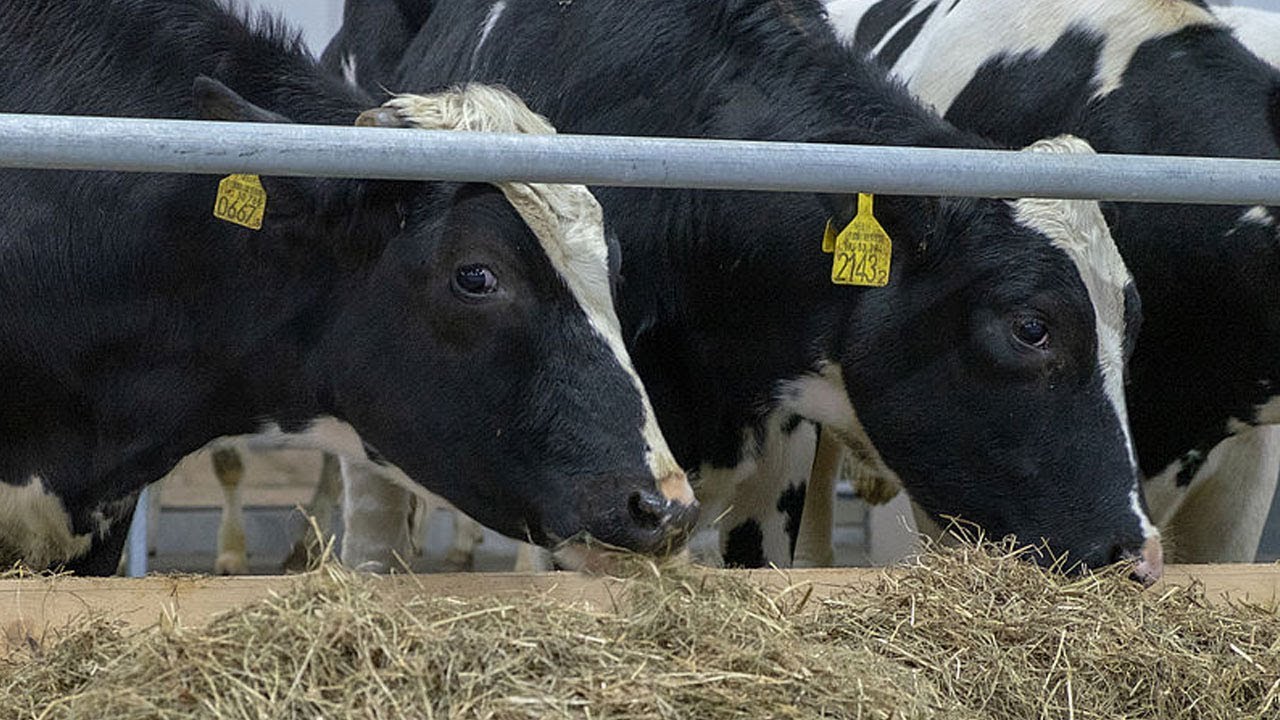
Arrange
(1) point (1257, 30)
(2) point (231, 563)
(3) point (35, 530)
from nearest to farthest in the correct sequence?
(3) point (35, 530)
(1) point (1257, 30)
(2) point (231, 563)

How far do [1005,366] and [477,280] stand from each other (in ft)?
3.79

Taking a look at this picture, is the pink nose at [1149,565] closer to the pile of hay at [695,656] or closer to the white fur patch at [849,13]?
the pile of hay at [695,656]

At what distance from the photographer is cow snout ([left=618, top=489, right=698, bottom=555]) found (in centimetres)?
297

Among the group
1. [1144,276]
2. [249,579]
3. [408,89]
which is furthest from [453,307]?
[1144,276]

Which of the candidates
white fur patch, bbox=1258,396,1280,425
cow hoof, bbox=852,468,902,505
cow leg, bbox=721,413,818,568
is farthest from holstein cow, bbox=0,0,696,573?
cow hoof, bbox=852,468,902,505

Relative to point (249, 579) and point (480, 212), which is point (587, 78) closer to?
point (480, 212)

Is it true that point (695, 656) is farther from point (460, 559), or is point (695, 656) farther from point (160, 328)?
point (460, 559)

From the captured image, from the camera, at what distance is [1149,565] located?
3387 millimetres

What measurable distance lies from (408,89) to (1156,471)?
221cm

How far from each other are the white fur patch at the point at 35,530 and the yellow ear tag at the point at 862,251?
158 cm

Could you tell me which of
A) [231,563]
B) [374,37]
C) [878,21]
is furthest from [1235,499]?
[231,563]

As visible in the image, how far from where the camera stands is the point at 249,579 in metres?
2.79

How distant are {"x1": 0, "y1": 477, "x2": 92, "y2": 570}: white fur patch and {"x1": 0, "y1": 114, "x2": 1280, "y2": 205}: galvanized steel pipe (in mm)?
1168

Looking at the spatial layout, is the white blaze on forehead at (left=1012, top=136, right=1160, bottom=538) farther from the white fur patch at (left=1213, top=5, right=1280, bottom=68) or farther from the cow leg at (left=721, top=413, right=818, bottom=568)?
the white fur patch at (left=1213, top=5, right=1280, bottom=68)
